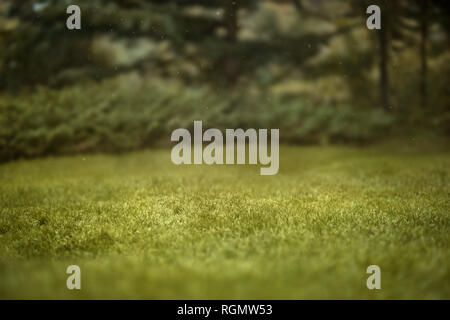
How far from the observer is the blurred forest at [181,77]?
14.8 metres

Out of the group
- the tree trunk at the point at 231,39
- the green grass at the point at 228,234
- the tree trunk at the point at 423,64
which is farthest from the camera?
the tree trunk at the point at 423,64

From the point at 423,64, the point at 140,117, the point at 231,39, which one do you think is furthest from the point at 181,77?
the point at 423,64

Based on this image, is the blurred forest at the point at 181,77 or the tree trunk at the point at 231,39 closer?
the blurred forest at the point at 181,77

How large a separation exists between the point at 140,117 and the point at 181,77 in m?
5.86

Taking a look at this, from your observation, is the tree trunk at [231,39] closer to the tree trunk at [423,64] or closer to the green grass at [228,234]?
the tree trunk at [423,64]

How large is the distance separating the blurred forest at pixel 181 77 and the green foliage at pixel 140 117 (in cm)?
4

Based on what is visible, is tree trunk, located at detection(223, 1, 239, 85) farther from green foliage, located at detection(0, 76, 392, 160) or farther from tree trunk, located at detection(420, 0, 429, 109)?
tree trunk, located at detection(420, 0, 429, 109)

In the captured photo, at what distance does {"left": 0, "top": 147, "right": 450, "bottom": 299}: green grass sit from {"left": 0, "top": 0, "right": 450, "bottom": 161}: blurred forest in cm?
450

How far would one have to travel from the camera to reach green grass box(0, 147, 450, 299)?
13.4 ft

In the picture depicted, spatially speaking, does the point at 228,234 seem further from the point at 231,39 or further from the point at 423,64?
the point at 423,64

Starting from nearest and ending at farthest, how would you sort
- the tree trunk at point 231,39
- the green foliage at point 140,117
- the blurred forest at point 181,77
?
the green foliage at point 140,117, the blurred forest at point 181,77, the tree trunk at point 231,39

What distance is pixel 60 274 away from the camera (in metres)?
4.28

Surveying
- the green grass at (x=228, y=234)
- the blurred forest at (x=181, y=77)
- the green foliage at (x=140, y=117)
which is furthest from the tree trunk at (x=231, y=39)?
the green grass at (x=228, y=234)

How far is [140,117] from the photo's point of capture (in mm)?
15234
